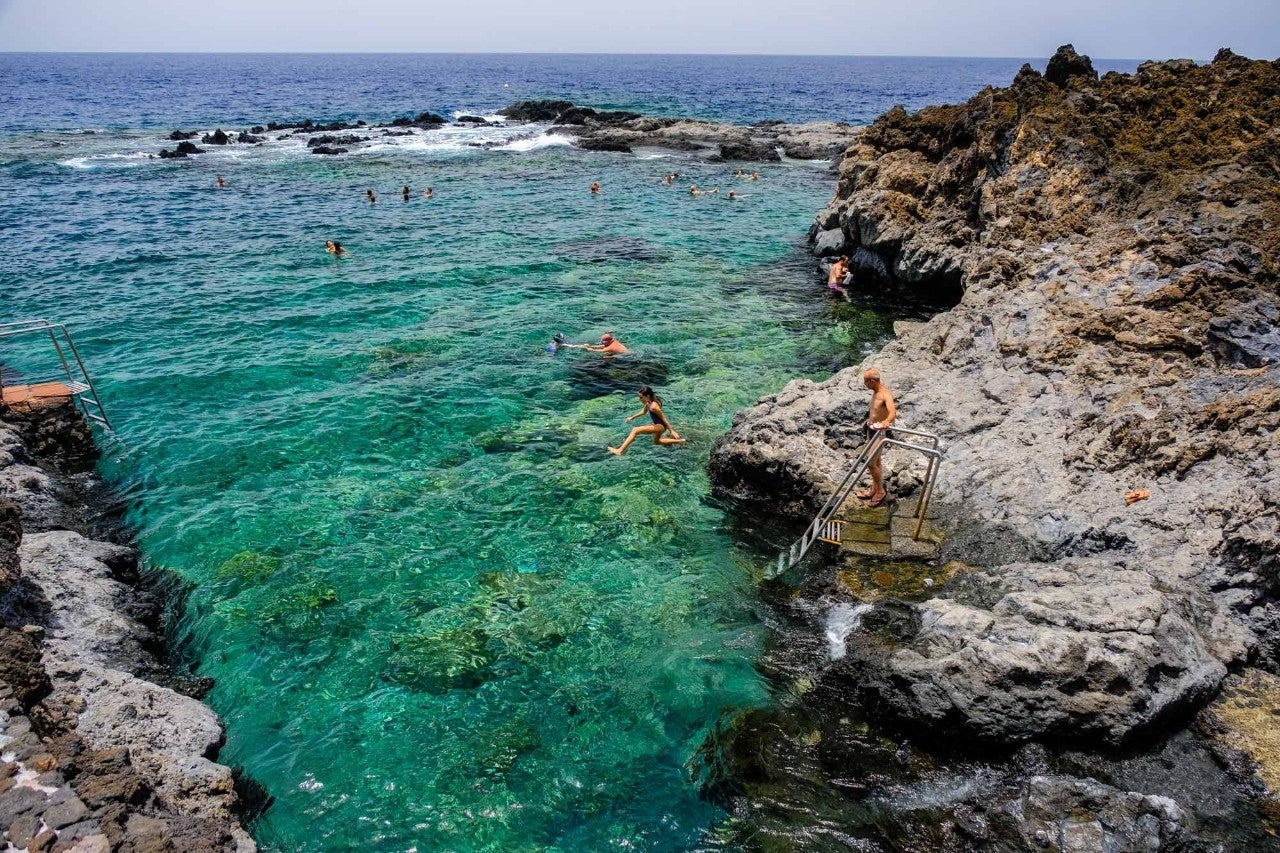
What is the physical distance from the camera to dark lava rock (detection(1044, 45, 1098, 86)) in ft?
74.1

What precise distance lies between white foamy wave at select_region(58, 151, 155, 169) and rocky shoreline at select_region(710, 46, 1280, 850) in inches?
2070

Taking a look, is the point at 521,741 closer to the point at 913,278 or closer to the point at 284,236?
the point at 913,278

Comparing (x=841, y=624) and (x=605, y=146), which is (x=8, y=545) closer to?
(x=841, y=624)

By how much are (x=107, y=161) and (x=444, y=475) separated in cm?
5075

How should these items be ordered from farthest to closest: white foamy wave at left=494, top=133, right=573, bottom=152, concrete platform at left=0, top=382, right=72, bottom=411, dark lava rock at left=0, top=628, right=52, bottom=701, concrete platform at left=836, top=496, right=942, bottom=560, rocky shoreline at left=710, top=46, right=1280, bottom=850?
1. white foamy wave at left=494, top=133, right=573, bottom=152
2. concrete platform at left=0, top=382, right=72, bottom=411
3. concrete platform at left=836, top=496, right=942, bottom=560
4. rocky shoreline at left=710, top=46, right=1280, bottom=850
5. dark lava rock at left=0, top=628, right=52, bottom=701

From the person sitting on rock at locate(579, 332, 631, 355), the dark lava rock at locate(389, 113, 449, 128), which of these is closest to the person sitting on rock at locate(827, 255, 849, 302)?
the person sitting on rock at locate(579, 332, 631, 355)

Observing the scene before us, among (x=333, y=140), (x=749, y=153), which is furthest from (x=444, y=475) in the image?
(x=333, y=140)

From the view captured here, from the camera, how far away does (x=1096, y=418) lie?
36.3ft

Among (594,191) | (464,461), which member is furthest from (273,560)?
(594,191)

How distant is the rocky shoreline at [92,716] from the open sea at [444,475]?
28.3 inches

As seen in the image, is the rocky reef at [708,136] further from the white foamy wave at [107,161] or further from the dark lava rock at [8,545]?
the dark lava rock at [8,545]

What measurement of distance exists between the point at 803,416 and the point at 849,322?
409 inches

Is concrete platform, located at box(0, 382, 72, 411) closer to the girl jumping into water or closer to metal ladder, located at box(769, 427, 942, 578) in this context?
the girl jumping into water

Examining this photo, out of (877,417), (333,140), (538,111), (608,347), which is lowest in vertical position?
(608,347)
